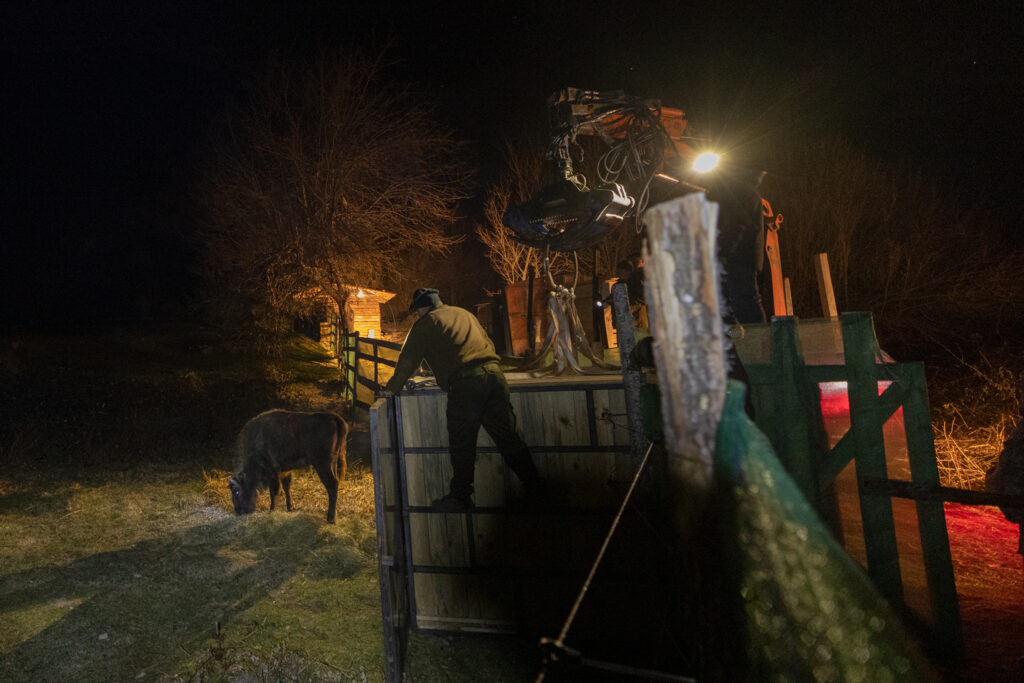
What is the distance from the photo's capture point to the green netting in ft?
4.93

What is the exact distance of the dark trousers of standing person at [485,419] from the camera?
3.99 meters

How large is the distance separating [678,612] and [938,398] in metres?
12.3

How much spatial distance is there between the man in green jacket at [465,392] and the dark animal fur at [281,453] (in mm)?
3049

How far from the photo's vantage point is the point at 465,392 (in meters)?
3.97

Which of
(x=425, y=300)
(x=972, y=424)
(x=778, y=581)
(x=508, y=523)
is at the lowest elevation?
(x=972, y=424)

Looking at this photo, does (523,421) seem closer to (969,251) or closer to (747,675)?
(747,675)

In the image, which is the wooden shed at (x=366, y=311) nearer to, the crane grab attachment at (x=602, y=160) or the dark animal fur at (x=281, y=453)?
the dark animal fur at (x=281, y=453)

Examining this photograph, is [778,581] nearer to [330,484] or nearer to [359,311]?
[330,484]

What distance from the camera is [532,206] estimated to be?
4875 mm

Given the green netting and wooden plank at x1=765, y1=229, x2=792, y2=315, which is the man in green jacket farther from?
wooden plank at x1=765, y1=229, x2=792, y2=315

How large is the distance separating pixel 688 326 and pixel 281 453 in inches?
259

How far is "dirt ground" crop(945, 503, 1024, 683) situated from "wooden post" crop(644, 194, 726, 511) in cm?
280

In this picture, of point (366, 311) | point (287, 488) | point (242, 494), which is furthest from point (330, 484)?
point (366, 311)

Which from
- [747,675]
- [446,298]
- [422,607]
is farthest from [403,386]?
[446,298]
